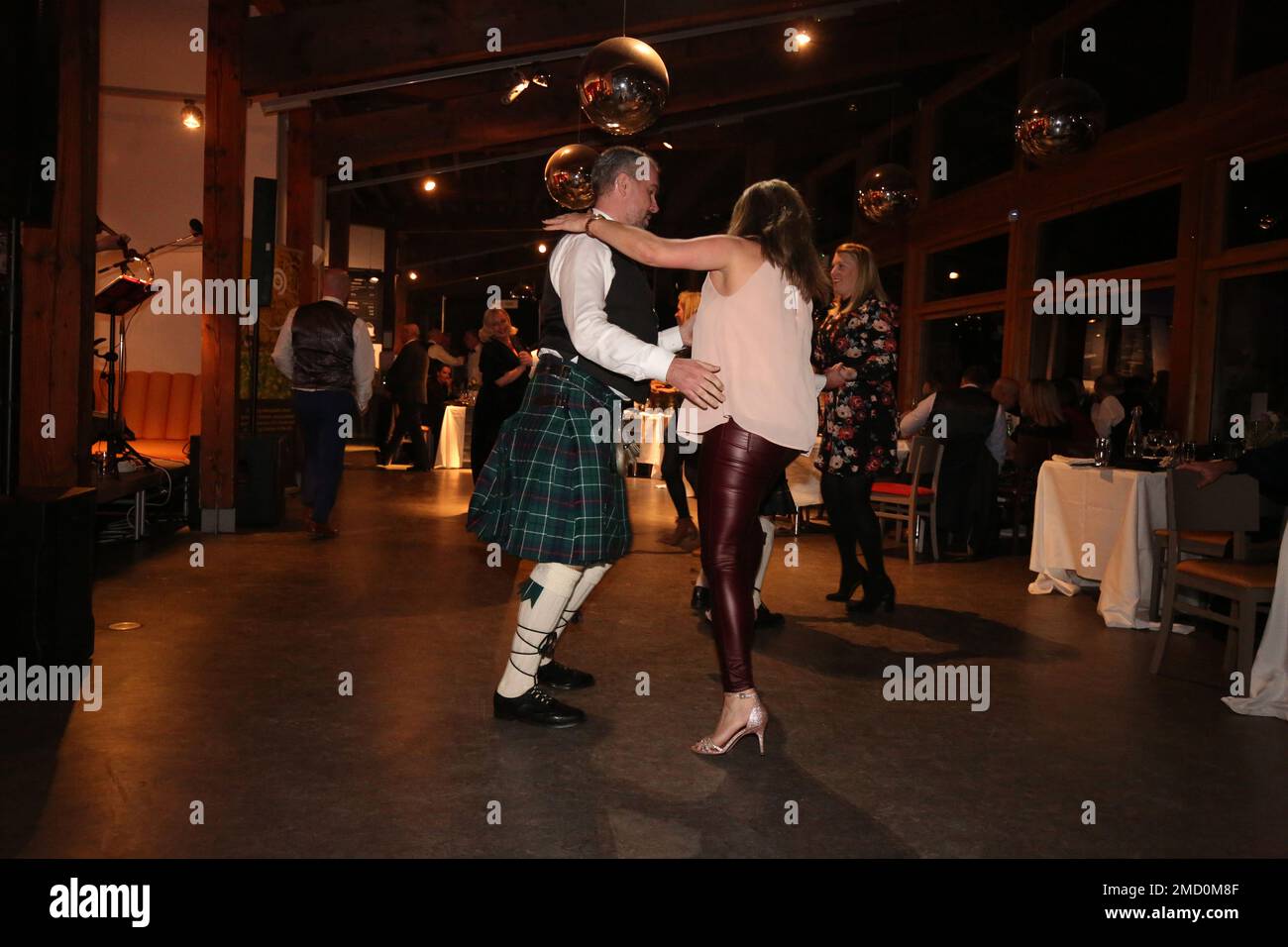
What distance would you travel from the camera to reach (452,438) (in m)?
12.0

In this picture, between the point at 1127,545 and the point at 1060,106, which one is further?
the point at 1060,106

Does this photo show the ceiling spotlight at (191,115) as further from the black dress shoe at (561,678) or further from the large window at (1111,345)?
the black dress shoe at (561,678)

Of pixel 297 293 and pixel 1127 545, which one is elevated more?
pixel 297 293

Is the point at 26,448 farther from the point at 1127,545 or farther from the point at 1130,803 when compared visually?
the point at 1127,545

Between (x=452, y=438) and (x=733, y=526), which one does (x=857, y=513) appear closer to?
(x=733, y=526)

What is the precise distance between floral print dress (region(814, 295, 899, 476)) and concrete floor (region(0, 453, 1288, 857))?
2.30 ft

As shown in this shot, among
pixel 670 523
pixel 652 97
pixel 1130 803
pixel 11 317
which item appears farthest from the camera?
pixel 670 523

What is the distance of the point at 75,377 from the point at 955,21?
762cm

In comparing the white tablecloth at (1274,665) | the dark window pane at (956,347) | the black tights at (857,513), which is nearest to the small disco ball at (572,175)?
the black tights at (857,513)

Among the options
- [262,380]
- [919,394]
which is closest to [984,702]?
[262,380]

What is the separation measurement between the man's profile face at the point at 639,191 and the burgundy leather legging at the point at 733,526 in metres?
0.62

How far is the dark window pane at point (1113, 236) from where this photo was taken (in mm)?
7363

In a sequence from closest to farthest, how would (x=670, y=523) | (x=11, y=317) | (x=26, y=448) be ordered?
(x=11, y=317) < (x=26, y=448) < (x=670, y=523)
